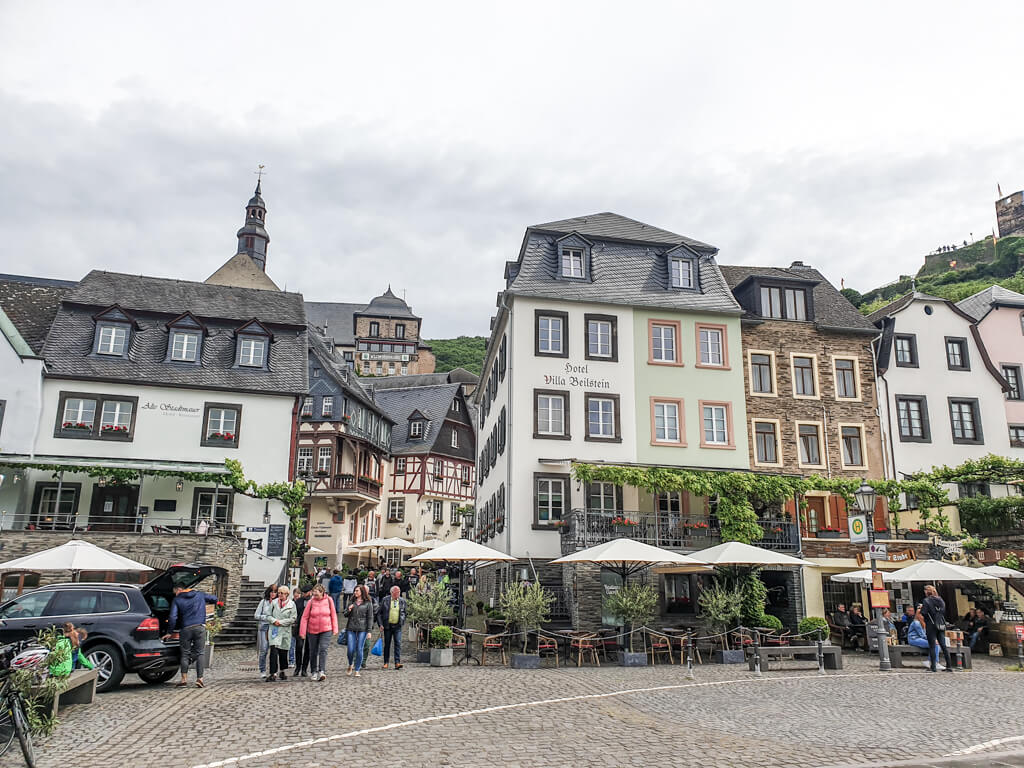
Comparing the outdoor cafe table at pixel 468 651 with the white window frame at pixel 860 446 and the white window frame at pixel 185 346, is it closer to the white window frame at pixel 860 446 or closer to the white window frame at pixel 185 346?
the white window frame at pixel 860 446

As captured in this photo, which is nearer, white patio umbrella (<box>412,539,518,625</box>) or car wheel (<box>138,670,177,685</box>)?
car wheel (<box>138,670,177,685</box>)

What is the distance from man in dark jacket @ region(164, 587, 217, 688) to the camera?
1486cm

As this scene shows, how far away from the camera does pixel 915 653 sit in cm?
2003

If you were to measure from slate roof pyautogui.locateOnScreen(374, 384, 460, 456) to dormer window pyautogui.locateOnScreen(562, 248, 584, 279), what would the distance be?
28.3 metres

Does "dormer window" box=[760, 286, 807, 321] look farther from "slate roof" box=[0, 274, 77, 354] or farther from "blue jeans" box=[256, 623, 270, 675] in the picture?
"slate roof" box=[0, 274, 77, 354]

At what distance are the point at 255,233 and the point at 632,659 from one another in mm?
76231

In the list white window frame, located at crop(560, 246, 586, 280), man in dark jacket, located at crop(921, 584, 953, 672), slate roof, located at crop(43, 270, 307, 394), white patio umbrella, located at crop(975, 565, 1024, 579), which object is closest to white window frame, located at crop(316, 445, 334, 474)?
slate roof, located at crop(43, 270, 307, 394)

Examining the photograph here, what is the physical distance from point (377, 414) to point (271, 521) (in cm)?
2342

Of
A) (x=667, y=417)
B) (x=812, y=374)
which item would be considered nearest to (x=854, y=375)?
(x=812, y=374)

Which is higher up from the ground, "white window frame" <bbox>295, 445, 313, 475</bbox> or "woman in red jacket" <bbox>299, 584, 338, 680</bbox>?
"white window frame" <bbox>295, 445, 313, 475</bbox>

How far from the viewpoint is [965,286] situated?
8950 centimetres

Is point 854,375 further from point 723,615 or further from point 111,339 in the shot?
point 111,339

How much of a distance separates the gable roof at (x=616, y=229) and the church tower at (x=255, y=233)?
5919cm

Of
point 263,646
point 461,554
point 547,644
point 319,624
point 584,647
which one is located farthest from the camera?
point 461,554
